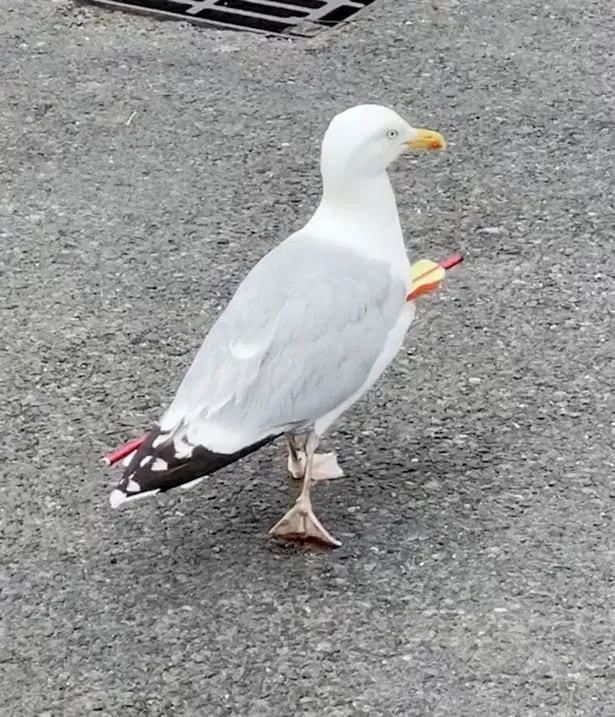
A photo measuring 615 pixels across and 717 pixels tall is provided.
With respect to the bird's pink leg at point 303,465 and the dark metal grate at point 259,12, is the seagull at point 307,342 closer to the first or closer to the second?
the bird's pink leg at point 303,465

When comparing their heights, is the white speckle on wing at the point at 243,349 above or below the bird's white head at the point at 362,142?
below

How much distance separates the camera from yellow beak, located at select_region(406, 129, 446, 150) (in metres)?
3.06

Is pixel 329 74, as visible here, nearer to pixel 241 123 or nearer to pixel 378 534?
pixel 241 123

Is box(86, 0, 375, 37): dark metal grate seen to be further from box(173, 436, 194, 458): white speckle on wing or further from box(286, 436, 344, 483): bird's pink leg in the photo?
box(173, 436, 194, 458): white speckle on wing

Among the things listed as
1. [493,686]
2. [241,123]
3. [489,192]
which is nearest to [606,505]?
[493,686]

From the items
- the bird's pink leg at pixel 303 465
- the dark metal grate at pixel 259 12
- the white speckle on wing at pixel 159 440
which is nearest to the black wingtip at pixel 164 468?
the white speckle on wing at pixel 159 440

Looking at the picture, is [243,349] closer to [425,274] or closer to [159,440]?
[159,440]

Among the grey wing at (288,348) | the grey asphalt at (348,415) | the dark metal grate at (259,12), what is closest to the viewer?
the grey asphalt at (348,415)

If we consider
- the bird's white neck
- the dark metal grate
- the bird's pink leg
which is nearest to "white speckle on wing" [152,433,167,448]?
the bird's pink leg

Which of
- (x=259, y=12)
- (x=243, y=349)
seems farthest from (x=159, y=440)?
(x=259, y=12)

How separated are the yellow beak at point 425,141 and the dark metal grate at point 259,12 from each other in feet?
6.46

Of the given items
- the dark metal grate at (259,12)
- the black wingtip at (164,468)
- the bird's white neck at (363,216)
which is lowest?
the black wingtip at (164,468)

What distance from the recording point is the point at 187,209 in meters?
4.08

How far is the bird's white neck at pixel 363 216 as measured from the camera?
2.96 metres
